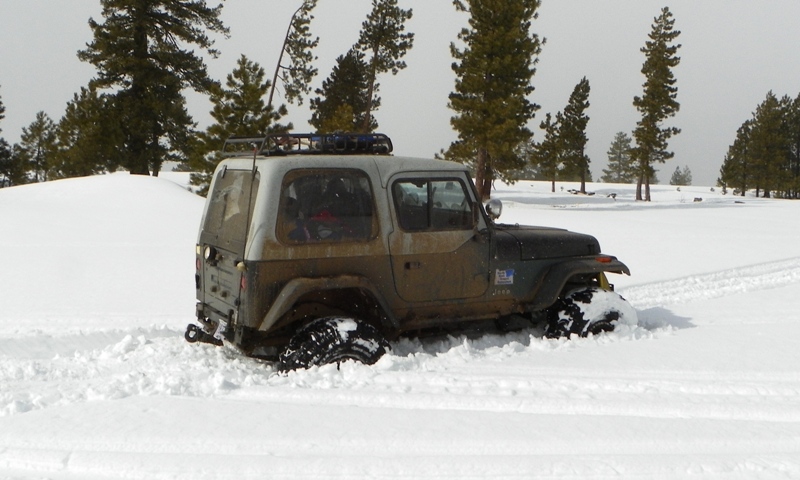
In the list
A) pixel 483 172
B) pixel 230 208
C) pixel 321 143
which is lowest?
pixel 230 208

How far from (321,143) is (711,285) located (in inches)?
284

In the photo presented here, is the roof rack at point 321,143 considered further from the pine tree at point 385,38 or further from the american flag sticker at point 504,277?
the pine tree at point 385,38

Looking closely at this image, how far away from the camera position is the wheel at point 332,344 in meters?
5.56

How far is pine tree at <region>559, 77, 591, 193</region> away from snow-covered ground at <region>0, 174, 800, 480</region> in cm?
5627

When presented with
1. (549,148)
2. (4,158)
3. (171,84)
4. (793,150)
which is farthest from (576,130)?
(4,158)

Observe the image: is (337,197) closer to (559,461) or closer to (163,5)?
(559,461)

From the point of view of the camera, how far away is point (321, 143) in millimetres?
6062

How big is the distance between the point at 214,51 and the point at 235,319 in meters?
33.3

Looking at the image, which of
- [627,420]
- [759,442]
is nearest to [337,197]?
[627,420]

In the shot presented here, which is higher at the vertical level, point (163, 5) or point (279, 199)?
point (163, 5)

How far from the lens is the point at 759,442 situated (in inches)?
169

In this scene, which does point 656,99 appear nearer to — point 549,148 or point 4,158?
point 549,148

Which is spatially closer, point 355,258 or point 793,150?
point 355,258

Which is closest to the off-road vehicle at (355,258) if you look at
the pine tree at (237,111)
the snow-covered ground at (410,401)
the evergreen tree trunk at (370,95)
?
the snow-covered ground at (410,401)
